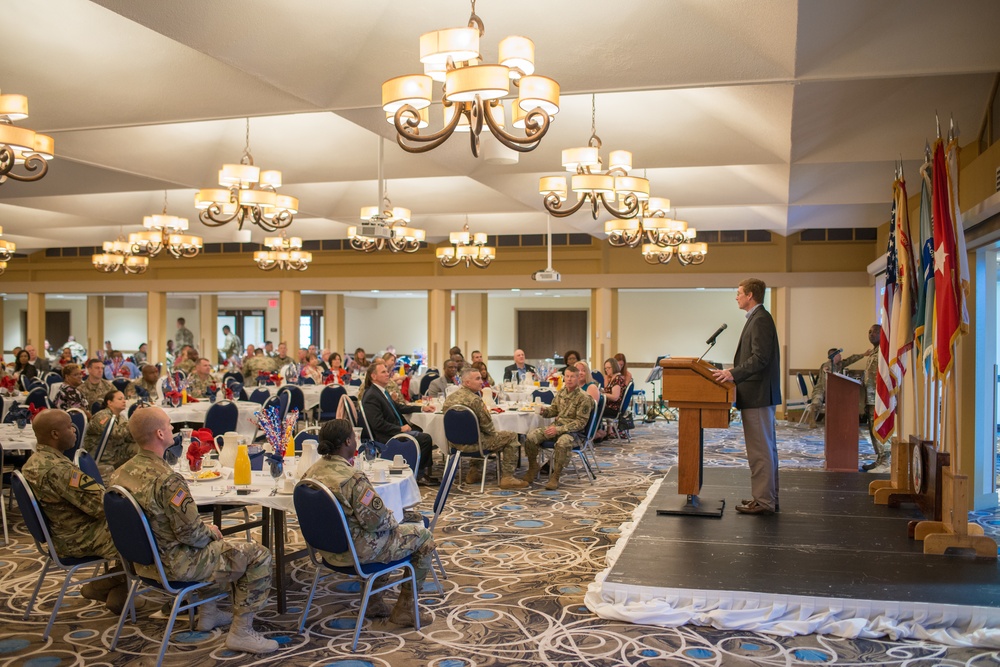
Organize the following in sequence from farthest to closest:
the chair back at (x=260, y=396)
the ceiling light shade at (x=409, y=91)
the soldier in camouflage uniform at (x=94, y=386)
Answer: the chair back at (x=260, y=396)
the soldier in camouflage uniform at (x=94, y=386)
the ceiling light shade at (x=409, y=91)

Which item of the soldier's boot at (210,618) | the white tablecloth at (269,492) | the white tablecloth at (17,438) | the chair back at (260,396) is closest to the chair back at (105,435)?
the white tablecloth at (17,438)

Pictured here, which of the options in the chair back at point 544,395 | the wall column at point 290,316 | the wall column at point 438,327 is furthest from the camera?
the wall column at point 290,316

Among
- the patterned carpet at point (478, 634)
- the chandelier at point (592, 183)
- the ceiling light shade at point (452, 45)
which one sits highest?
the ceiling light shade at point (452, 45)

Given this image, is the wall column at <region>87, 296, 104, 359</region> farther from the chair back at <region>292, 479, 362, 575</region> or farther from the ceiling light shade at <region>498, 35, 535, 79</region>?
the ceiling light shade at <region>498, 35, 535, 79</region>

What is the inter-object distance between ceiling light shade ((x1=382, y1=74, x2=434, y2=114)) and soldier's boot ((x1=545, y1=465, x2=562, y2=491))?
16.7 ft

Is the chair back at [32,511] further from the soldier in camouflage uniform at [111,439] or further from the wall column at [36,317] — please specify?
the wall column at [36,317]

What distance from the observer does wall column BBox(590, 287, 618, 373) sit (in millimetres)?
19156

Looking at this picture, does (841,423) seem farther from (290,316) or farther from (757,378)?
(290,316)

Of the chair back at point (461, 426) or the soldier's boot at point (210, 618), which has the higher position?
the chair back at point (461, 426)

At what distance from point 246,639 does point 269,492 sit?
2.96 feet

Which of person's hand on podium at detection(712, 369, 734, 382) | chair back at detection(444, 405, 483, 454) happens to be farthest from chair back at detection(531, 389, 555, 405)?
person's hand on podium at detection(712, 369, 734, 382)

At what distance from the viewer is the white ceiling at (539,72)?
19.4 feet

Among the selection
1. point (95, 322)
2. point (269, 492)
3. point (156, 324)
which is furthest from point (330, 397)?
point (95, 322)

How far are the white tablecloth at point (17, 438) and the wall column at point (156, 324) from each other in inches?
578
